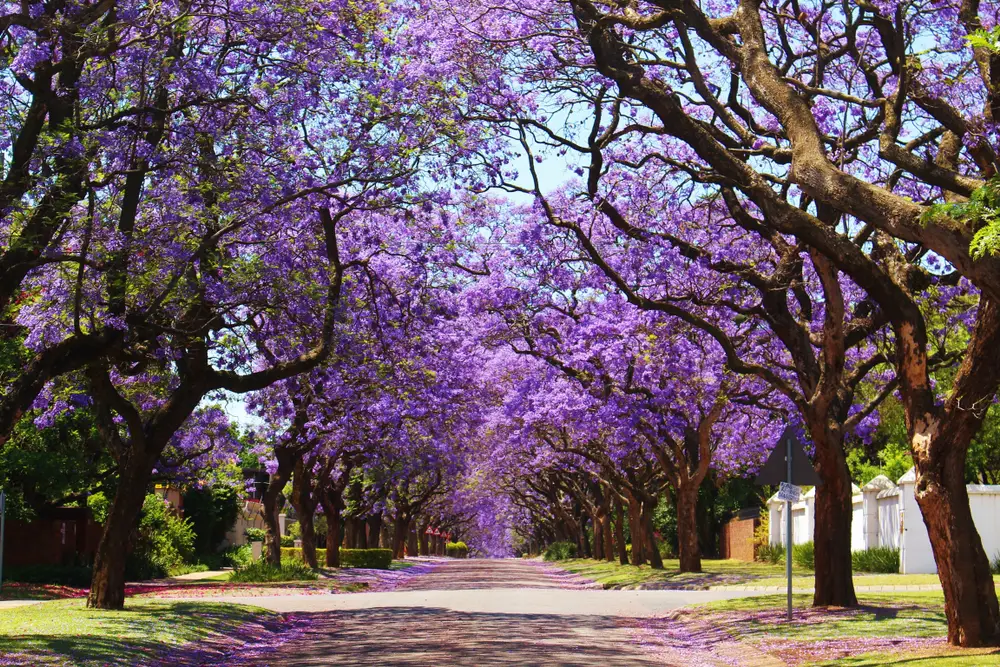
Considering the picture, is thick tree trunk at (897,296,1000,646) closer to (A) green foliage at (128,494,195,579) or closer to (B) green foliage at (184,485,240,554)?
(A) green foliage at (128,494,195,579)

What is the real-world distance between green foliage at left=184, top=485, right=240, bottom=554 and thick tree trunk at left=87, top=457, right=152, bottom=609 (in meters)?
40.5

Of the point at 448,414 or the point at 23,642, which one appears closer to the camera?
the point at 23,642

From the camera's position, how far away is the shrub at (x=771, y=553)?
44737mm

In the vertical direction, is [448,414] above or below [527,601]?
above

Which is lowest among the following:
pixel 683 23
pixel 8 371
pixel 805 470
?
pixel 805 470

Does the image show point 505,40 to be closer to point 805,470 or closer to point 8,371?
point 805,470

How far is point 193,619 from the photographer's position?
1741 cm

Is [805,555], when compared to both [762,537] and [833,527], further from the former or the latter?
[833,527]

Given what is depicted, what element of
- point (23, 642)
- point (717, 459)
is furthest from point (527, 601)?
point (717, 459)

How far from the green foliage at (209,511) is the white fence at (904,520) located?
32.0 m

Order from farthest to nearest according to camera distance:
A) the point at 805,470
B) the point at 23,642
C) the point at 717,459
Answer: the point at 717,459, the point at 805,470, the point at 23,642

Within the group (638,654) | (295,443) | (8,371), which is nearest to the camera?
(638,654)

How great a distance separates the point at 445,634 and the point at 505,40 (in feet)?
26.2

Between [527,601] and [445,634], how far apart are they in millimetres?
8624
